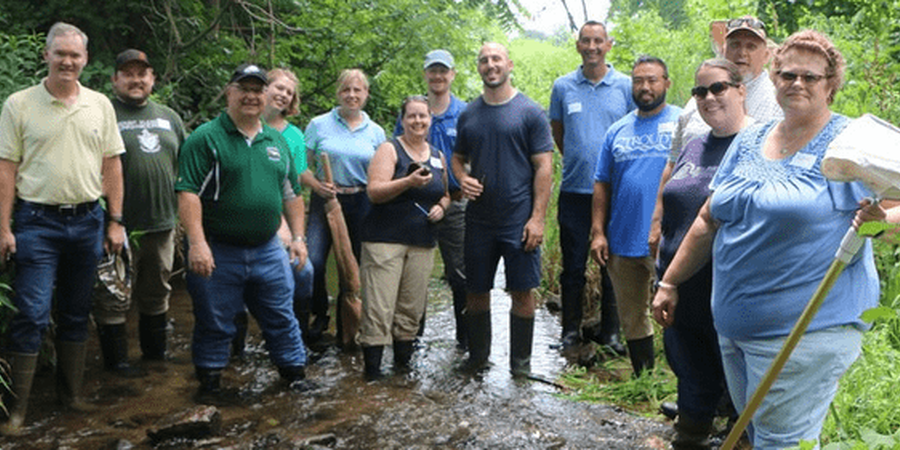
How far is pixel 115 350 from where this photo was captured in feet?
20.3

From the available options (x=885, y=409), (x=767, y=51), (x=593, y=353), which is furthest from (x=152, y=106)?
(x=885, y=409)

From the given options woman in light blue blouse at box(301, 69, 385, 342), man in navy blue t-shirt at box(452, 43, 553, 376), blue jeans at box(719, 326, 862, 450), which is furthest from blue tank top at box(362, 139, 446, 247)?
blue jeans at box(719, 326, 862, 450)

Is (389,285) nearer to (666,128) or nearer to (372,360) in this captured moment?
(372,360)

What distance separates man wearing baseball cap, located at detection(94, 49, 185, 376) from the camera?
19.9 feet

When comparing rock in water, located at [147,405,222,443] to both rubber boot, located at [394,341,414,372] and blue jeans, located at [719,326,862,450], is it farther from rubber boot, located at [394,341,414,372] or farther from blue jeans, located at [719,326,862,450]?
blue jeans, located at [719,326,862,450]

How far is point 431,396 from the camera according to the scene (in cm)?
577

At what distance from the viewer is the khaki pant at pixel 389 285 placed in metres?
6.12

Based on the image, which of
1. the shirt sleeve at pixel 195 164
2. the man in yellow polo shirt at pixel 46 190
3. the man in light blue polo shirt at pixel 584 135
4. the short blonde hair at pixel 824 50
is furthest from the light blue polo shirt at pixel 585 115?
the short blonde hair at pixel 824 50

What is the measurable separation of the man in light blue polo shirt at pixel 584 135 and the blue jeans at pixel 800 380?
3297 mm

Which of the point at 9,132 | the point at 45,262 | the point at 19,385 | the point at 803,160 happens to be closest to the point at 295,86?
the point at 9,132

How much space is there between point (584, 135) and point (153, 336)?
3285 millimetres

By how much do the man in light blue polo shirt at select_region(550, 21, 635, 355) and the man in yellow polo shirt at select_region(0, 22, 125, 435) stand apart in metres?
3.14

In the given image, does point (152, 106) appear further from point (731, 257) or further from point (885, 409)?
point (885, 409)

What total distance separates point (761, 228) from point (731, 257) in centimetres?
19
